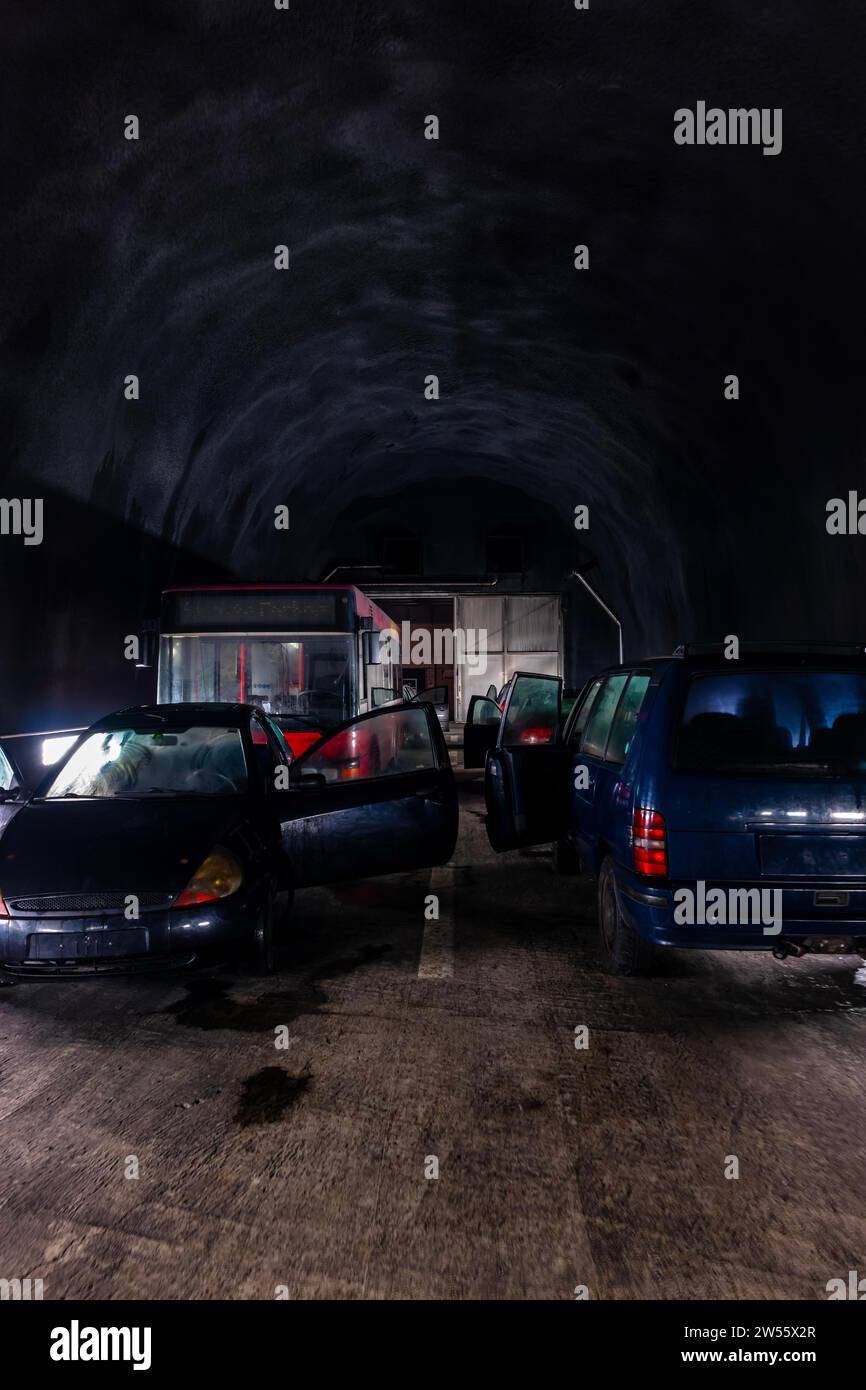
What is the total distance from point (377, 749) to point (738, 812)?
313cm

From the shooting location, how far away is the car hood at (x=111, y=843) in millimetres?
4891

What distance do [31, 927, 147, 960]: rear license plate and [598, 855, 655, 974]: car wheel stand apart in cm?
271

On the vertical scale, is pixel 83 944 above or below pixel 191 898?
below

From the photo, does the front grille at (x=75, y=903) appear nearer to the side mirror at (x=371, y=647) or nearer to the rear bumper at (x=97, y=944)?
the rear bumper at (x=97, y=944)

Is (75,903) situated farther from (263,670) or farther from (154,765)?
(263,670)

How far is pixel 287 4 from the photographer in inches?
289

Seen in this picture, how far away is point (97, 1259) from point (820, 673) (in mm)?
4167

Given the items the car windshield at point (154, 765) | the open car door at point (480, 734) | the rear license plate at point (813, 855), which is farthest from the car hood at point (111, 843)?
the open car door at point (480, 734)

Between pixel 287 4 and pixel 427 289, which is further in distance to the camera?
pixel 427 289

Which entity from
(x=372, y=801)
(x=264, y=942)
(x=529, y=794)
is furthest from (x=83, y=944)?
(x=529, y=794)

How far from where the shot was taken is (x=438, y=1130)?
347 centimetres

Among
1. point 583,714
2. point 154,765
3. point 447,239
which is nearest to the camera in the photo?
point 154,765

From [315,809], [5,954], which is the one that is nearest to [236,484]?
[315,809]
